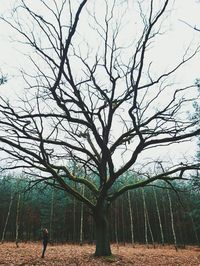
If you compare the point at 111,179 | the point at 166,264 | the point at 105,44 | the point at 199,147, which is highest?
the point at 199,147

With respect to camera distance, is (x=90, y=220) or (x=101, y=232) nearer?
(x=101, y=232)

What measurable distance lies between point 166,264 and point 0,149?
304 inches

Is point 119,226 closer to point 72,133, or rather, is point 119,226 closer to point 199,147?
point 199,147

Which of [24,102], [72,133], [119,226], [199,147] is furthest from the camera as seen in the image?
[119,226]

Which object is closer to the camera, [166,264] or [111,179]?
[111,179]

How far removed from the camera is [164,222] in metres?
40.1

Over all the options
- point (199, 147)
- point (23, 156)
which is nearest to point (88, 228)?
point (199, 147)

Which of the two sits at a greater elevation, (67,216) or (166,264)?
(67,216)

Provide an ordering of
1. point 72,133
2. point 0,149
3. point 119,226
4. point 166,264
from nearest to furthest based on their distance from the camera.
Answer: point 0,149, point 166,264, point 72,133, point 119,226

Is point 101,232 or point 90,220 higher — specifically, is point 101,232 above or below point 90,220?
below

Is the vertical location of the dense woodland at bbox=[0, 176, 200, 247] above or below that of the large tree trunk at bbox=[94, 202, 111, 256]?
above

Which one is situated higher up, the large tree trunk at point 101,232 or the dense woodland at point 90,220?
the dense woodland at point 90,220

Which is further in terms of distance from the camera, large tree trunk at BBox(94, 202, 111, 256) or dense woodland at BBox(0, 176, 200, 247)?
dense woodland at BBox(0, 176, 200, 247)

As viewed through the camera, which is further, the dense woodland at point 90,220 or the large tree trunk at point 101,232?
the dense woodland at point 90,220
